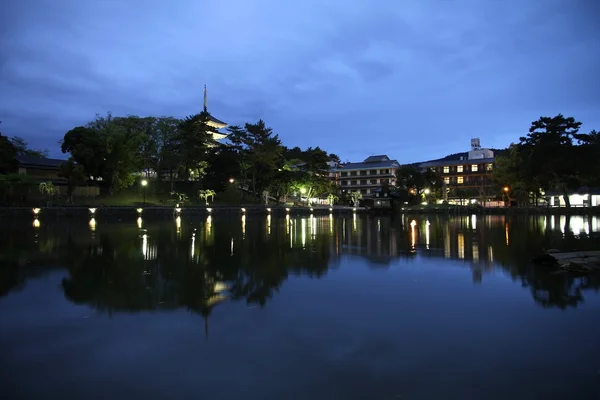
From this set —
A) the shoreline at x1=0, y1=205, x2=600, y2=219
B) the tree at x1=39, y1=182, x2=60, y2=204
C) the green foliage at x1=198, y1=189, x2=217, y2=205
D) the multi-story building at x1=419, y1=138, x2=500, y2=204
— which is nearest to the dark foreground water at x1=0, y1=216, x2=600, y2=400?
the shoreline at x1=0, y1=205, x2=600, y2=219

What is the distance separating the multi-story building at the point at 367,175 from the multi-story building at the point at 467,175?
9.50 metres

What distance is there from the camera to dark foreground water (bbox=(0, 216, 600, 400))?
3.17 metres

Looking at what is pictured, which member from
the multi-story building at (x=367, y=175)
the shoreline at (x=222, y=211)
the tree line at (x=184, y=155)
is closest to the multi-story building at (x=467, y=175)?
the multi-story building at (x=367, y=175)

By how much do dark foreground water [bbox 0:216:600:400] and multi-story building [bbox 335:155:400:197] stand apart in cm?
8447

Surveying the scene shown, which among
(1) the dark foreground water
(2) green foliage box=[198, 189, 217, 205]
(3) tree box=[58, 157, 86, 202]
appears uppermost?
(3) tree box=[58, 157, 86, 202]

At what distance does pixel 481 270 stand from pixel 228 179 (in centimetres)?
4719

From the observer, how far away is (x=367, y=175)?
9350 centimetres

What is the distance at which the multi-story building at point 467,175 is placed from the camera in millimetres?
76500

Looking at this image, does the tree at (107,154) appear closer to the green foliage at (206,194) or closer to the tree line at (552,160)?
the green foliage at (206,194)

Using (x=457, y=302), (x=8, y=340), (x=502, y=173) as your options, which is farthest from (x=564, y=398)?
(x=502, y=173)

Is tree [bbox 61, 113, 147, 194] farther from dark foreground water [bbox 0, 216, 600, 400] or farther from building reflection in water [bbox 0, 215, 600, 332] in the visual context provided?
dark foreground water [bbox 0, 216, 600, 400]

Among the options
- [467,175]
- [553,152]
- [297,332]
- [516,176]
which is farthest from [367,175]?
[297,332]

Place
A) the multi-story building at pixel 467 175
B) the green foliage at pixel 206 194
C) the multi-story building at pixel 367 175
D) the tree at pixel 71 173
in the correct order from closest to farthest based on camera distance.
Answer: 1. the tree at pixel 71 173
2. the green foliage at pixel 206 194
3. the multi-story building at pixel 467 175
4. the multi-story building at pixel 367 175

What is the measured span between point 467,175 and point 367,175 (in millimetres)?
22111
